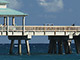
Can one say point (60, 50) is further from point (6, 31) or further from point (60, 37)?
point (6, 31)

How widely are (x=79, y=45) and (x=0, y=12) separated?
1455 centimetres

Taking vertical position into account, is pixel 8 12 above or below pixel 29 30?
above

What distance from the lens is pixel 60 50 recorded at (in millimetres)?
85250

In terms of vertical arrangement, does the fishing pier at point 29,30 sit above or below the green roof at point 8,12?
below

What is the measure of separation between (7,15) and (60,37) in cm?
1043

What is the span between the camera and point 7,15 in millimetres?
→ 77875

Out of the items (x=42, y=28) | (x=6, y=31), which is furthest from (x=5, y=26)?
(x=42, y=28)

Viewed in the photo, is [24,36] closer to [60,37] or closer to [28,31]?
[28,31]

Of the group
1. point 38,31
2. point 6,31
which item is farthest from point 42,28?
point 6,31

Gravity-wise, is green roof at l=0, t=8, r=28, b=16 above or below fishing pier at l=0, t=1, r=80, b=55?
above

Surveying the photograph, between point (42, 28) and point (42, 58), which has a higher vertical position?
point (42, 28)

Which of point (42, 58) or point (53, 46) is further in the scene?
point (53, 46)

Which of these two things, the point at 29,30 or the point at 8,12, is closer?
the point at 29,30

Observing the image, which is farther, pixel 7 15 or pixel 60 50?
pixel 60 50
